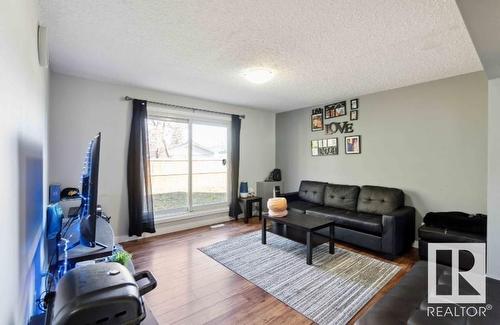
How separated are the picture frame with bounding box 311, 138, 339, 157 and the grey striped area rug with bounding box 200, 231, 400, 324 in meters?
1.85

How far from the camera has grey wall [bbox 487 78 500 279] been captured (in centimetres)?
194

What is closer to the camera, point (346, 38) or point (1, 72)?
point (1, 72)

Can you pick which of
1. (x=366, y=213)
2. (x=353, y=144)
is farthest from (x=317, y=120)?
(x=366, y=213)

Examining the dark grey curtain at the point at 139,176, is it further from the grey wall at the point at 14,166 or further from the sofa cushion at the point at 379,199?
the sofa cushion at the point at 379,199

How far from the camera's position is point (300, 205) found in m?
4.09

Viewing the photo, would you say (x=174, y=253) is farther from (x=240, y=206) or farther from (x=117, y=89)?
(x=117, y=89)

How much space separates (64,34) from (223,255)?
2.83m

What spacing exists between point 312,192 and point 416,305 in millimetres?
3086

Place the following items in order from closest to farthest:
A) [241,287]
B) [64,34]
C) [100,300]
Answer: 1. [100,300]
2. [64,34]
3. [241,287]

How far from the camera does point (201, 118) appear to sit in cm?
434

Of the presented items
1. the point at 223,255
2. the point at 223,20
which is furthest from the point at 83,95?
the point at 223,255

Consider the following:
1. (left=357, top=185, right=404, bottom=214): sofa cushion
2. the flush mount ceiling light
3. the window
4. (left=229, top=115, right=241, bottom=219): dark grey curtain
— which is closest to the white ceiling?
the flush mount ceiling light

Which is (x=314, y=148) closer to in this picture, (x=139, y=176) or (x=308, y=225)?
(x=308, y=225)

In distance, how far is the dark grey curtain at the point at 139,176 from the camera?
3504 mm
